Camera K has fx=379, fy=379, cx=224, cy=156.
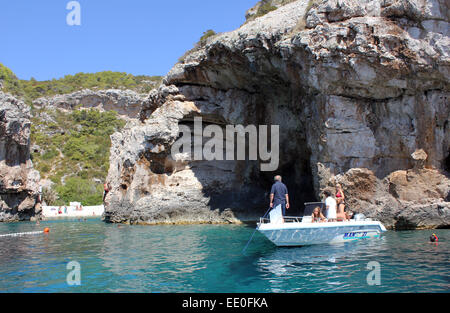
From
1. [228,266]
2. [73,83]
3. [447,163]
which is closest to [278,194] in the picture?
[228,266]

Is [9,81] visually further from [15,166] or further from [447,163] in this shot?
[447,163]

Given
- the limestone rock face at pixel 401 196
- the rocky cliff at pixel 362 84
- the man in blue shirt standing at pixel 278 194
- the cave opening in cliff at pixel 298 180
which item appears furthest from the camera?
the cave opening in cliff at pixel 298 180

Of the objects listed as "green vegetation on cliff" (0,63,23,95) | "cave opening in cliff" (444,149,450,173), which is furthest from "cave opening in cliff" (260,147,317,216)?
"green vegetation on cliff" (0,63,23,95)

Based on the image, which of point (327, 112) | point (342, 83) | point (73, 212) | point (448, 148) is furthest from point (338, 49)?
point (73, 212)

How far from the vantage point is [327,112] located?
723 inches

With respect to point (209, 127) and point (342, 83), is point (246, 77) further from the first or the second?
point (342, 83)

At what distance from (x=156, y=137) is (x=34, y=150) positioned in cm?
4054

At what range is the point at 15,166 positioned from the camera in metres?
33.2

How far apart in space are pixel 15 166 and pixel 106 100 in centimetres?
4418

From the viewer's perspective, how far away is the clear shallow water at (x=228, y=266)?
742 cm

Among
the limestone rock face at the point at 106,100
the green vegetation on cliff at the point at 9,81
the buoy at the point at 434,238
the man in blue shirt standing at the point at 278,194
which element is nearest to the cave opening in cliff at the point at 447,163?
the buoy at the point at 434,238

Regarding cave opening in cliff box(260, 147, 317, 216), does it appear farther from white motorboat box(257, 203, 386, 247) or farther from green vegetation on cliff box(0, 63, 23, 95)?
green vegetation on cliff box(0, 63, 23, 95)

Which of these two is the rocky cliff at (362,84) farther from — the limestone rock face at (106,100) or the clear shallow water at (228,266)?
the limestone rock face at (106,100)

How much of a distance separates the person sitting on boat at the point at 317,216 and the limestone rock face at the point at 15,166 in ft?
93.6
